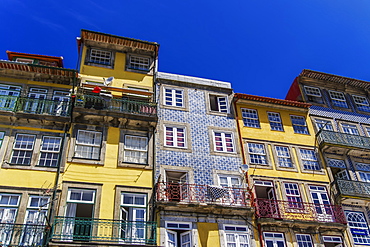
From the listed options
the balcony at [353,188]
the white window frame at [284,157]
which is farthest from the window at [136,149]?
the balcony at [353,188]

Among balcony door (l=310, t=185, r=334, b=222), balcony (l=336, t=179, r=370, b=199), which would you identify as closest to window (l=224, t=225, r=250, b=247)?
balcony door (l=310, t=185, r=334, b=222)

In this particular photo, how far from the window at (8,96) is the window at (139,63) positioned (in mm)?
6074

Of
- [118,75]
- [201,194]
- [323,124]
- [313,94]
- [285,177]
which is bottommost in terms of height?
[201,194]

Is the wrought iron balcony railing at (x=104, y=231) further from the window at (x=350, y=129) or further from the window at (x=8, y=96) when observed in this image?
the window at (x=350, y=129)

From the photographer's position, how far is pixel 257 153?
19875 mm

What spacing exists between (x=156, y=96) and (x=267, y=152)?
666cm

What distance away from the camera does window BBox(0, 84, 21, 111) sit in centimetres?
1714

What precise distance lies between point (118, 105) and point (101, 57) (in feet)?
12.1

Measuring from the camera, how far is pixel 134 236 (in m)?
15.1

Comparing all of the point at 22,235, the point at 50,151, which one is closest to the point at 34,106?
the point at 50,151

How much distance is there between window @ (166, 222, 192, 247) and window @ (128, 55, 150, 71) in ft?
29.8

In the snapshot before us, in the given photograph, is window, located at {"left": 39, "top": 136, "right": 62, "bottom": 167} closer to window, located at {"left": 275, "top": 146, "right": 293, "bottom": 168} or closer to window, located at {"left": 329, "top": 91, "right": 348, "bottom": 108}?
window, located at {"left": 275, "top": 146, "right": 293, "bottom": 168}

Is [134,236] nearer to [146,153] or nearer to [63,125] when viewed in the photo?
[146,153]

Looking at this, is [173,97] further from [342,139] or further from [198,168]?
[342,139]
